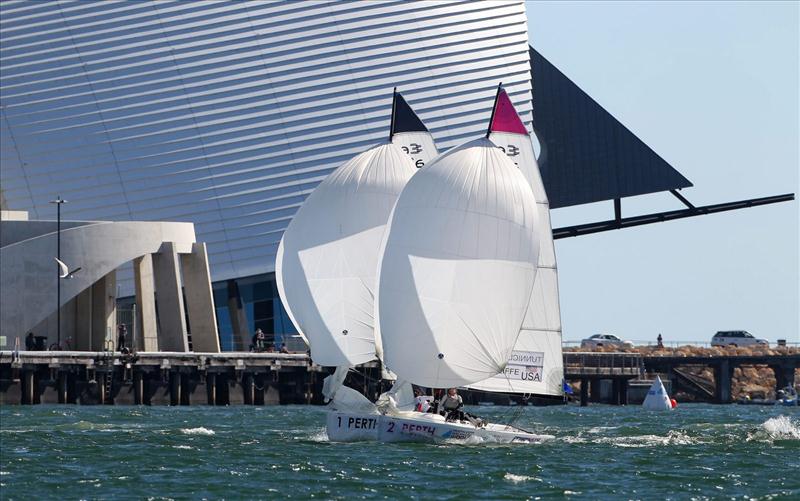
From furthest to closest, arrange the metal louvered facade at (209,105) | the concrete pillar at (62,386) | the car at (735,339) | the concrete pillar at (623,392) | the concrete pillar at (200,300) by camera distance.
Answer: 1. the car at (735,339)
2. the metal louvered facade at (209,105)
3. the concrete pillar at (623,392)
4. the concrete pillar at (200,300)
5. the concrete pillar at (62,386)

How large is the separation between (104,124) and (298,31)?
28.1 feet

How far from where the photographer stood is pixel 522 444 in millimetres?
35812

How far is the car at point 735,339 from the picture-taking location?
91.6m

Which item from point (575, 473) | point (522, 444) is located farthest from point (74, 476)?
point (522, 444)

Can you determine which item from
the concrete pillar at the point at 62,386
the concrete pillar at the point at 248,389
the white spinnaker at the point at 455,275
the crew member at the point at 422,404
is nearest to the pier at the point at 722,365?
the concrete pillar at the point at 248,389

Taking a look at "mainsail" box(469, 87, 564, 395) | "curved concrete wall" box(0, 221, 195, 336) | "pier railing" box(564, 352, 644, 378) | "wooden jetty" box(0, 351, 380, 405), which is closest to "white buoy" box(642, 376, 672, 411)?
"pier railing" box(564, 352, 644, 378)

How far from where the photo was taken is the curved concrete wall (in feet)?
201

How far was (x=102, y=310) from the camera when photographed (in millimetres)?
65250

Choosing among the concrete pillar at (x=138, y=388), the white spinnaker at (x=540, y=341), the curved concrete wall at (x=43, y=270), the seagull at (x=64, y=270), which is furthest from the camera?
the curved concrete wall at (x=43, y=270)

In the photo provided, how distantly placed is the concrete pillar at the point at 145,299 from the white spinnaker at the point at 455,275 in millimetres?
29923

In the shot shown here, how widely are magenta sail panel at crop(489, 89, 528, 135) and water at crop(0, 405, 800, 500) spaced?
20.0 ft

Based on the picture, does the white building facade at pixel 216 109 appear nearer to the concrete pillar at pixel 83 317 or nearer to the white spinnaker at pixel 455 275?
the concrete pillar at pixel 83 317

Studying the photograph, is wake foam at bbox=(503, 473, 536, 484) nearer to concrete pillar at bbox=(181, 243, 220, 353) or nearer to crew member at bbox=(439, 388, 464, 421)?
crew member at bbox=(439, 388, 464, 421)

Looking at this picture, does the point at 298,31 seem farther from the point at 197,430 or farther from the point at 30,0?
the point at 197,430
